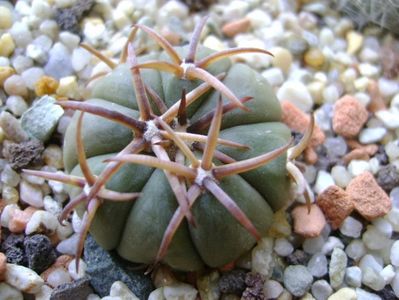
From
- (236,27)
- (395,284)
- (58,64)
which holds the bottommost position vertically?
(395,284)

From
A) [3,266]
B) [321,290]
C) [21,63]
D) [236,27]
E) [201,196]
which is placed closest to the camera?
[201,196]

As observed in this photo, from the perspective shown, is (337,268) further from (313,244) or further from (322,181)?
(322,181)

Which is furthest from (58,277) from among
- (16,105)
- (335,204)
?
(335,204)

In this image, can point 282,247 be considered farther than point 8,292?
Yes

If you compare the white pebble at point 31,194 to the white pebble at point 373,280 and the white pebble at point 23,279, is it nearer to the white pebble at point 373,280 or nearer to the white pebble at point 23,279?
the white pebble at point 23,279

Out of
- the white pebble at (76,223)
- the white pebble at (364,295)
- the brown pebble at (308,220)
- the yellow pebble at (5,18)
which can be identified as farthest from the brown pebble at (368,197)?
the yellow pebble at (5,18)

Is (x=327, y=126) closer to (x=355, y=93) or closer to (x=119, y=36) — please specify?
Result: (x=355, y=93)

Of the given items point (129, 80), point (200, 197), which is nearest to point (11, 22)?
point (129, 80)
